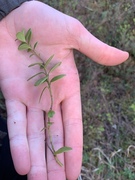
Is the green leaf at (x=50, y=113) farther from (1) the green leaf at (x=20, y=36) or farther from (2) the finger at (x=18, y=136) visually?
(1) the green leaf at (x=20, y=36)

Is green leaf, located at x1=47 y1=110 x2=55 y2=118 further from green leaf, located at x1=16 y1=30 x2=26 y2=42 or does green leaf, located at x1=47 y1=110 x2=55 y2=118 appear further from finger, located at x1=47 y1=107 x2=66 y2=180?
green leaf, located at x1=16 y1=30 x2=26 y2=42

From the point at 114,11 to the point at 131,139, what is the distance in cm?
76

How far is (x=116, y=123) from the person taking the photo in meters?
1.88

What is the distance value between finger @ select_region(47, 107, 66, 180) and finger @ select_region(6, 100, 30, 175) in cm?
8

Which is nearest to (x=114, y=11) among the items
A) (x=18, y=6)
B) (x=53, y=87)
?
(x=18, y=6)

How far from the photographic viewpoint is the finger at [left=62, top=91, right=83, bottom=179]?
1269mm

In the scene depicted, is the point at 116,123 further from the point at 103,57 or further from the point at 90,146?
the point at 103,57

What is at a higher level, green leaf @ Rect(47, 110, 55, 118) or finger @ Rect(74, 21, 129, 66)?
finger @ Rect(74, 21, 129, 66)

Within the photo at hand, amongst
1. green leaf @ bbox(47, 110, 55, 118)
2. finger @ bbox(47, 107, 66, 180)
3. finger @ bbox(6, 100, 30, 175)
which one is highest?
green leaf @ bbox(47, 110, 55, 118)

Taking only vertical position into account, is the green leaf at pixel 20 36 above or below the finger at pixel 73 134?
above

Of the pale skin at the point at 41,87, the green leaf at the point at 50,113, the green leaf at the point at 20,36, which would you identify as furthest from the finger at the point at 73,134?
the green leaf at the point at 20,36

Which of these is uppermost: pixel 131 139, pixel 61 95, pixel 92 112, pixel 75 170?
pixel 61 95

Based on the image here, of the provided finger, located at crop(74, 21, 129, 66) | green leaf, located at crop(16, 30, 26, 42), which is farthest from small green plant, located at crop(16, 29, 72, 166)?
finger, located at crop(74, 21, 129, 66)

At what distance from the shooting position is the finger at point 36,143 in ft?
4.01
